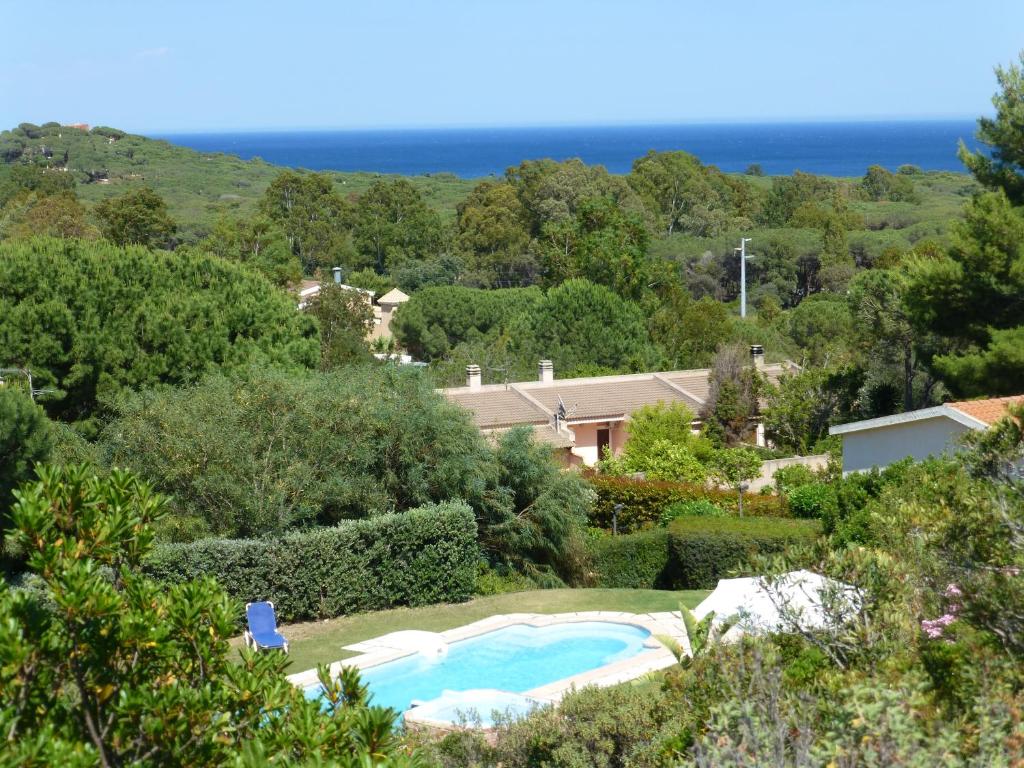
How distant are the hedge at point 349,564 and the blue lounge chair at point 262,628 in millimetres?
946

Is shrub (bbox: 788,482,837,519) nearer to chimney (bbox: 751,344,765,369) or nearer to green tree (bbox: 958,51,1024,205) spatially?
green tree (bbox: 958,51,1024,205)

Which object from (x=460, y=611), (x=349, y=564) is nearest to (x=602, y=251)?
(x=460, y=611)

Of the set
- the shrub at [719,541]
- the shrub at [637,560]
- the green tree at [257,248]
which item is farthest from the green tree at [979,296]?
the green tree at [257,248]

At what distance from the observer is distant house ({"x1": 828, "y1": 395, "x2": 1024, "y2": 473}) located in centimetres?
1908

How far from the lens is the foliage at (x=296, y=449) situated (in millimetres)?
18516

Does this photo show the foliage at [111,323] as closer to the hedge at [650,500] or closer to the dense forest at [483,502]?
the dense forest at [483,502]

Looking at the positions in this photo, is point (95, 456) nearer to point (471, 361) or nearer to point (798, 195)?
point (471, 361)

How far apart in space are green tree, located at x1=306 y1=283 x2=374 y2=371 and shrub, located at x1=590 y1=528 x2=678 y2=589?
21.8 m

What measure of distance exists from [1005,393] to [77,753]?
82.0ft

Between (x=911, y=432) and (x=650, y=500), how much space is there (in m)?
4.99

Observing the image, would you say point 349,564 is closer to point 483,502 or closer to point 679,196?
point 483,502

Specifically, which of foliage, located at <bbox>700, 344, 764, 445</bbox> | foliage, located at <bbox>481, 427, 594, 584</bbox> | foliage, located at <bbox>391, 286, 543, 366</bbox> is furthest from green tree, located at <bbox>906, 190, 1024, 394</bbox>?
foliage, located at <bbox>391, 286, 543, 366</bbox>

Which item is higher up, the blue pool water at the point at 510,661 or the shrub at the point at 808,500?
the shrub at the point at 808,500

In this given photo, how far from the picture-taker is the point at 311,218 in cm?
8288
